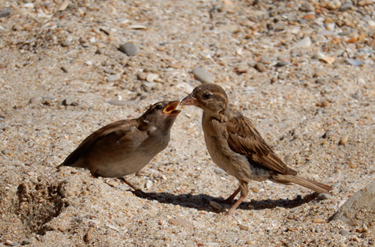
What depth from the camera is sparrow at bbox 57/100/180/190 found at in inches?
179

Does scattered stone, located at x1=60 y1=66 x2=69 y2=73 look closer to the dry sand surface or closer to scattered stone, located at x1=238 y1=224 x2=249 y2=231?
the dry sand surface

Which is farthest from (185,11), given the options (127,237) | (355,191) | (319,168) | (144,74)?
(127,237)

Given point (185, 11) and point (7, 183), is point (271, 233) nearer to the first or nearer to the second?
point (7, 183)

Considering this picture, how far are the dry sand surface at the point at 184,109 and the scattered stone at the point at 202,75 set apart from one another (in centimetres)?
5

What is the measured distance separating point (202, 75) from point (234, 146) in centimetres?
289

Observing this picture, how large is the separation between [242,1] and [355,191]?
5.66 metres

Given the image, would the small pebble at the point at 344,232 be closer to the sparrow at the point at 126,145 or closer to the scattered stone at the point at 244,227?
the scattered stone at the point at 244,227

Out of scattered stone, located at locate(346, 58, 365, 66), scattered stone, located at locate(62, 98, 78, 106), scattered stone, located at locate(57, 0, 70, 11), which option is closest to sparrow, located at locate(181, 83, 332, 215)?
scattered stone, located at locate(62, 98, 78, 106)

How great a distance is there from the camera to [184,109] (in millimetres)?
6734

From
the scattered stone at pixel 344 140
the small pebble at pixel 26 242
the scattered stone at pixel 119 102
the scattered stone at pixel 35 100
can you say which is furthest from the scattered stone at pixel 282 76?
the small pebble at pixel 26 242

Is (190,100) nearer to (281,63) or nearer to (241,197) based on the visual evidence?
(241,197)

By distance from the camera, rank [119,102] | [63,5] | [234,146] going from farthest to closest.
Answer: [63,5] < [119,102] < [234,146]

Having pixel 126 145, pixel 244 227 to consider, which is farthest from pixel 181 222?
pixel 126 145

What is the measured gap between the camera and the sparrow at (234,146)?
15.3 feet
